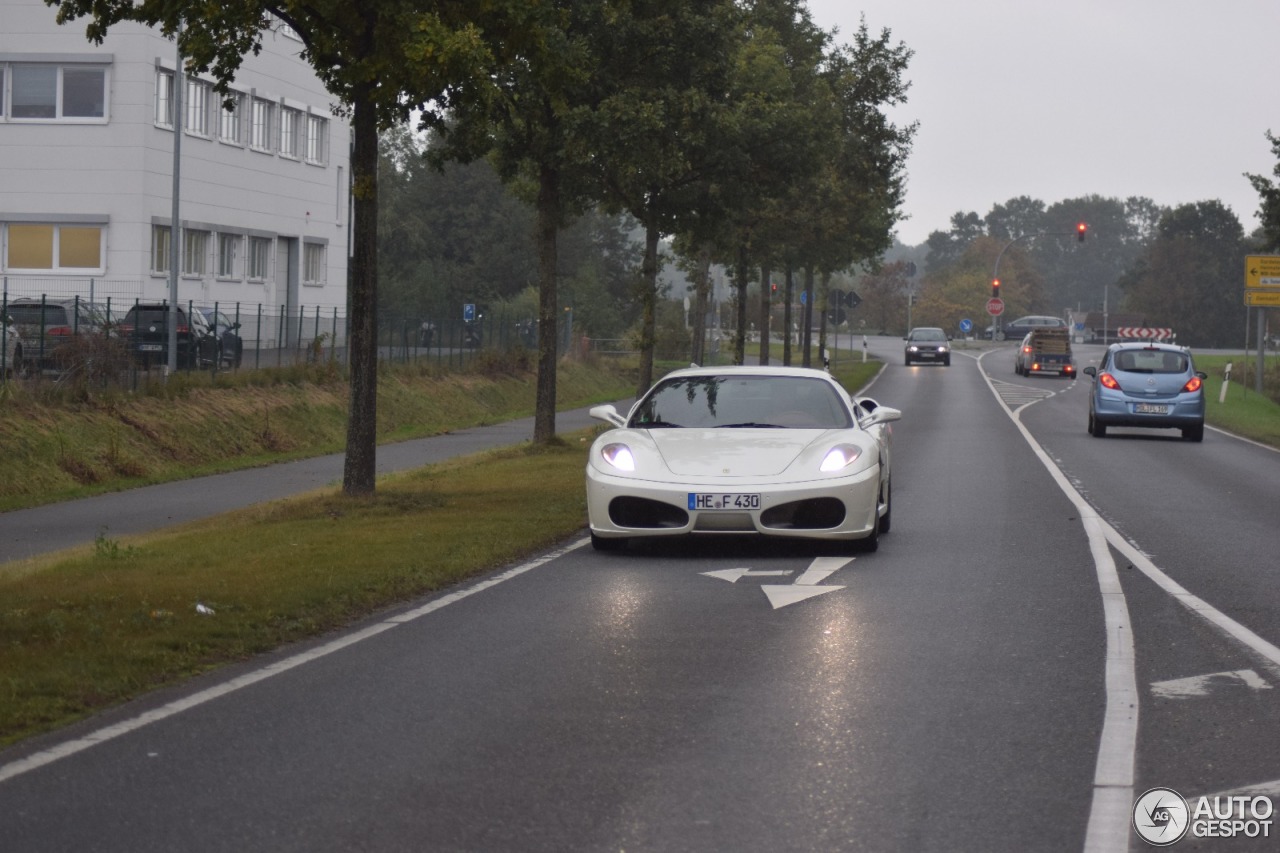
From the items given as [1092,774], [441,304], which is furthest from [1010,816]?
[441,304]

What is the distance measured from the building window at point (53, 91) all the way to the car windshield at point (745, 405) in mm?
35770

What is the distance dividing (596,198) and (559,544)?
15.7m

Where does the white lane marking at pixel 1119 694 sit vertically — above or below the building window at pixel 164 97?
below

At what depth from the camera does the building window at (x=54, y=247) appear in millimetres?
46031

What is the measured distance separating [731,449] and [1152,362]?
745 inches

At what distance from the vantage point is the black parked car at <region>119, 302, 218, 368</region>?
33375 millimetres

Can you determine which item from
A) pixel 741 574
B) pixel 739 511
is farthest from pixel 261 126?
pixel 741 574

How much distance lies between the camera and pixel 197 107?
49.0 metres

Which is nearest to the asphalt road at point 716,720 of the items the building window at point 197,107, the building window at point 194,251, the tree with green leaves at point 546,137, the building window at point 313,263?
the tree with green leaves at point 546,137

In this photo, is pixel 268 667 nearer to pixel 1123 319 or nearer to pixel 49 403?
pixel 49 403

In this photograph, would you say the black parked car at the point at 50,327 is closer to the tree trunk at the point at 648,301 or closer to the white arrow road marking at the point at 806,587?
the tree trunk at the point at 648,301

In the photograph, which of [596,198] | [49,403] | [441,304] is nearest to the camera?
[49,403]

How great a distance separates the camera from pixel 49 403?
2488 centimetres

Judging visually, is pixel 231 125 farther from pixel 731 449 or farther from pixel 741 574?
pixel 741 574
